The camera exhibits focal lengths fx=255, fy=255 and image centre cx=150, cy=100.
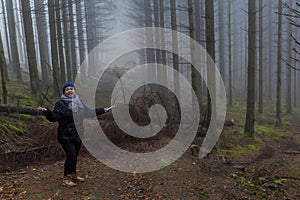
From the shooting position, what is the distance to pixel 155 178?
20.1 ft

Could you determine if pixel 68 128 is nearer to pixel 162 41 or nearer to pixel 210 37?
pixel 210 37

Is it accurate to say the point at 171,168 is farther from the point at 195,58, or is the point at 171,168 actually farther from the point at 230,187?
the point at 195,58

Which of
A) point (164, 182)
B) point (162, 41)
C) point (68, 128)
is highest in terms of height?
point (162, 41)

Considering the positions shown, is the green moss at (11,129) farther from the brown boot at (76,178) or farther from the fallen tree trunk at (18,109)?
the brown boot at (76,178)

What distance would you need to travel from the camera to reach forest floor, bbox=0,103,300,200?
5.32 metres

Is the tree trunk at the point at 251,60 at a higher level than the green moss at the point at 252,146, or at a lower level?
higher

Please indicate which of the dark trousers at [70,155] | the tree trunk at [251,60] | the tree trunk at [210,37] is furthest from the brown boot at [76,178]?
the tree trunk at [251,60]

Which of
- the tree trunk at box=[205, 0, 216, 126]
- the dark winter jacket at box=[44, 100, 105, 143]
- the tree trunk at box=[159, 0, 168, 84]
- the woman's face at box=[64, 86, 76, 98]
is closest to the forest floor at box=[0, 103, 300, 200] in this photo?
the dark winter jacket at box=[44, 100, 105, 143]

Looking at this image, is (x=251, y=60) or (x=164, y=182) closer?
(x=164, y=182)

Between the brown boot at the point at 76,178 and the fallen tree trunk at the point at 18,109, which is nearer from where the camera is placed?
the brown boot at the point at 76,178

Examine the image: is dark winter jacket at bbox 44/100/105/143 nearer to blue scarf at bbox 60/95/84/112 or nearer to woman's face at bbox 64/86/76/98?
blue scarf at bbox 60/95/84/112

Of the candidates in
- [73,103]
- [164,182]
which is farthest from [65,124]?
[164,182]

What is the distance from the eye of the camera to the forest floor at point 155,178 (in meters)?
5.32

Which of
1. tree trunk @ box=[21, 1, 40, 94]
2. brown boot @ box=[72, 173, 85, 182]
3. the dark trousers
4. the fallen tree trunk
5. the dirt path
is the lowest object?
the dirt path
